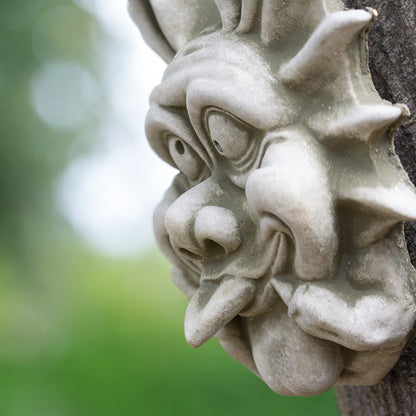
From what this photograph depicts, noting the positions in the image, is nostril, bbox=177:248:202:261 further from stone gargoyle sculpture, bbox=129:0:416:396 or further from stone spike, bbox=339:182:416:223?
stone spike, bbox=339:182:416:223

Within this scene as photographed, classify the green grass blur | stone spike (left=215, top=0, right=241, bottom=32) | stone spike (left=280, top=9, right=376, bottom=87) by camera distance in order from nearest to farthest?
stone spike (left=280, top=9, right=376, bottom=87) → stone spike (left=215, top=0, right=241, bottom=32) → the green grass blur

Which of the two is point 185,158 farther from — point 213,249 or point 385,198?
point 385,198

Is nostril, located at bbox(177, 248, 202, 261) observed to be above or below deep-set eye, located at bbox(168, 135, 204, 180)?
below

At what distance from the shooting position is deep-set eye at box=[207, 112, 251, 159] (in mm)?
547

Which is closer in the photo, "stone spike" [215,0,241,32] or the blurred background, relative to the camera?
"stone spike" [215,0,241,32]

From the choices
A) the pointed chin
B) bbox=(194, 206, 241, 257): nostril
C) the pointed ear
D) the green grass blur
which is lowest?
the green grass blur

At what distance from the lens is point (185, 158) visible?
2.10ft

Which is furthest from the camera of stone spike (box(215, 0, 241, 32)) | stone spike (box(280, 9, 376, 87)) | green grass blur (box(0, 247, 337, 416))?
green grass blur (box(0, 247, 337, 416))

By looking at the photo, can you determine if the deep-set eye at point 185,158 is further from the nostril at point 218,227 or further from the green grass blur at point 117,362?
the green grass blur at point 117,362

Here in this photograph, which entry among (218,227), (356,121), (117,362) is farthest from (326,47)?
(117,362)

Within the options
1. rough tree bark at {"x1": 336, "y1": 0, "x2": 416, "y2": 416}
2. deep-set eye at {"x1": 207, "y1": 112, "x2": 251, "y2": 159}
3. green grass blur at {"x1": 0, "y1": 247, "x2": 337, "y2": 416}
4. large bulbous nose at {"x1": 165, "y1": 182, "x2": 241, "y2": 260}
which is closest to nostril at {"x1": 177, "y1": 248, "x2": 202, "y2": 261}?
large bulbous nose at {"x1": 165, "y1": 182, "x2": 241, "y2": 260}

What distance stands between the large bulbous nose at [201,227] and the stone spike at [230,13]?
178 millimetres

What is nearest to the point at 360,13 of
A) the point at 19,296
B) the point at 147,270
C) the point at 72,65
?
the point at 147,270

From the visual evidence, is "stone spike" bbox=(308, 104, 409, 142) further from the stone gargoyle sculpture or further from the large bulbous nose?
the large bulbous nose
